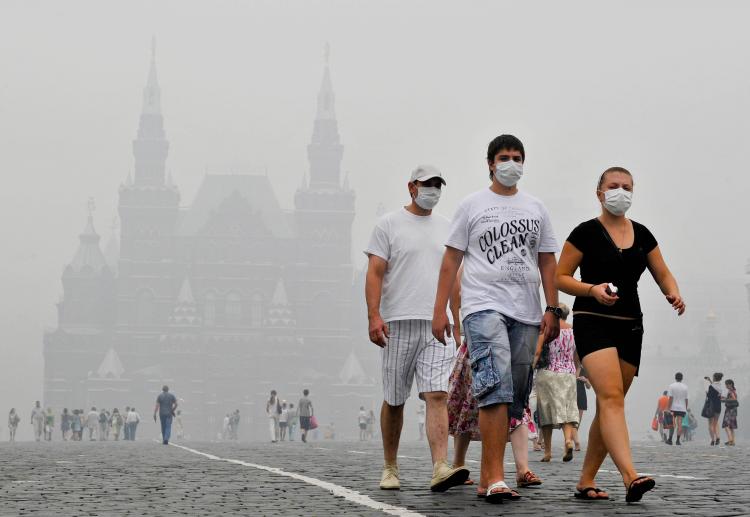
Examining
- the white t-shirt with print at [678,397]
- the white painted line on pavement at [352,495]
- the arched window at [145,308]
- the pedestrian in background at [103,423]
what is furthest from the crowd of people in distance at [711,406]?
the arched window at [145,308]

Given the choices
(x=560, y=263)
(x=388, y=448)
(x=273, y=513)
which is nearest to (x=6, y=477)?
(x=388, y=448)

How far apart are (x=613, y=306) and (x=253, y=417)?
112577 mm

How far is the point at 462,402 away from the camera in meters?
7.94

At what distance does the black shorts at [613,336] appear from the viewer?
6602 millimetres

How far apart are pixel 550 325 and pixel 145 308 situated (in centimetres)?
12267

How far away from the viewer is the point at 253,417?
118062 mm

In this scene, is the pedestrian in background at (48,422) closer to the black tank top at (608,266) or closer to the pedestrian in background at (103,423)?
the pedestrian in background at (103,423)

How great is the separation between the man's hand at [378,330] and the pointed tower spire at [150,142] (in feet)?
415

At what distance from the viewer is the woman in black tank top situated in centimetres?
652

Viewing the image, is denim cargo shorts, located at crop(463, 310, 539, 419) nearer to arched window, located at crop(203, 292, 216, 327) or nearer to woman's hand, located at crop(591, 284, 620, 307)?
woman's hand, located at crop(591, 284, 620, 307)

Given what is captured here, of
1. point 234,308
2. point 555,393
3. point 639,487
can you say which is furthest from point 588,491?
point 234,308

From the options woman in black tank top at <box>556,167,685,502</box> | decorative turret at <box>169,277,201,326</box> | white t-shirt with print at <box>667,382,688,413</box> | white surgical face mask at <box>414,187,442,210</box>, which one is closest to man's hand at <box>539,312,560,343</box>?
woman in black tank top at <box>556,167,685,502</box>

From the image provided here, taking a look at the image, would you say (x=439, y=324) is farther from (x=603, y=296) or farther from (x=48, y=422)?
(x=48, y=422)

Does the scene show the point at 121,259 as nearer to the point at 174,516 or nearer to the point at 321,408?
the point at 321,408
